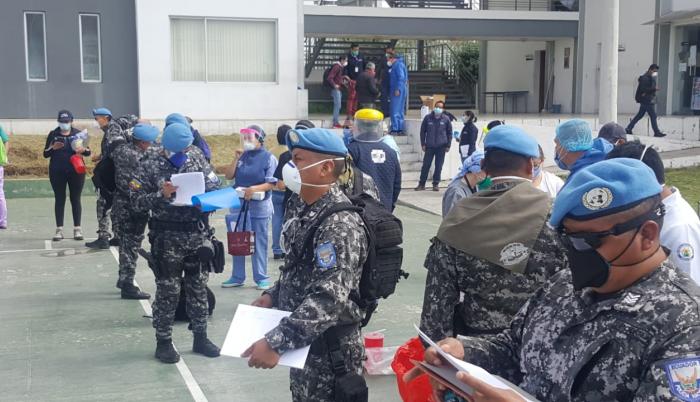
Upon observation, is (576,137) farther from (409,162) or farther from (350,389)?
(409,162)

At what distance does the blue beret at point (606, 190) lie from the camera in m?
2.10

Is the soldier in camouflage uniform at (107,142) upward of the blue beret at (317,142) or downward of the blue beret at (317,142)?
downward

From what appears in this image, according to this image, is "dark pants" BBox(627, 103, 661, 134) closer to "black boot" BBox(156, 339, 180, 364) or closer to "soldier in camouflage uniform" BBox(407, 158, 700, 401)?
"black boot" BBox(156, 339, 180, 364)

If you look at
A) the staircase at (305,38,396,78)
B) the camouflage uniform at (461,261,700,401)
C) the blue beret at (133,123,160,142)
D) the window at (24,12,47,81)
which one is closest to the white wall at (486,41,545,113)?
the staircase at (305,38,396,78)

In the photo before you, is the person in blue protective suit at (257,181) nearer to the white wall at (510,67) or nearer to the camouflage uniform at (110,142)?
the camouflage uniform at (110,142)

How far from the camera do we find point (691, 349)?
1.92m

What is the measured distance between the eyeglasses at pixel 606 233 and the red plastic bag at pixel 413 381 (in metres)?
1.15

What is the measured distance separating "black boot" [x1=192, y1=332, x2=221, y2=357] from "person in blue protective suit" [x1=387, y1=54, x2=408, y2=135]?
13912mm

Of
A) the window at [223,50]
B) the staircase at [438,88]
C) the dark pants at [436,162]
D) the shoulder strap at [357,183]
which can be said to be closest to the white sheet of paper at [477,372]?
the shoulder strap at [357,183]

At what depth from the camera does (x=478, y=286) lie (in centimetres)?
335

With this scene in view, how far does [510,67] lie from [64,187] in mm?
23849

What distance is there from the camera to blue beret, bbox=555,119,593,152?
5.12m

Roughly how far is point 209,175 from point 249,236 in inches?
52.8

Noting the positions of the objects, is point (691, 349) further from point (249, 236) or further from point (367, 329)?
point (249, 236)
